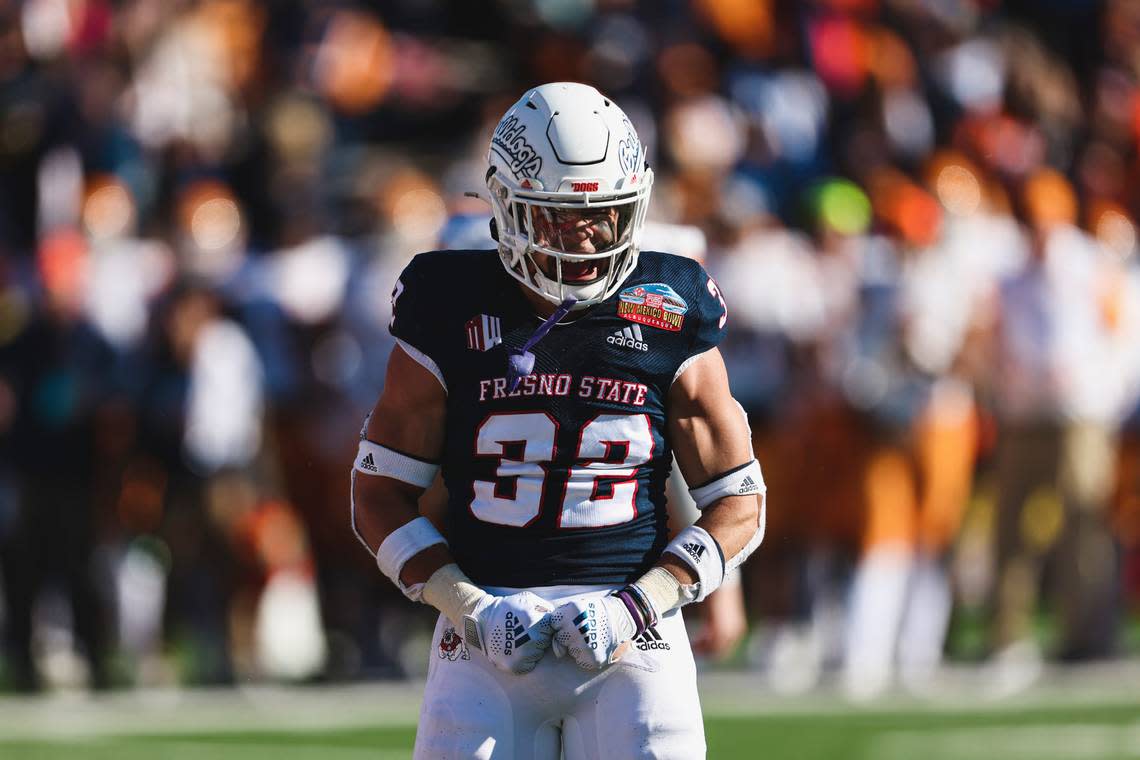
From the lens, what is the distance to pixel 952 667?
10461mm

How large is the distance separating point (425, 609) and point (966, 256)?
3.14m

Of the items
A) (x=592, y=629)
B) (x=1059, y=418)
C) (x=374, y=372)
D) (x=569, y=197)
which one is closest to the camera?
(x=592, y=629)

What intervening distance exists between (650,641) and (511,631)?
326mm

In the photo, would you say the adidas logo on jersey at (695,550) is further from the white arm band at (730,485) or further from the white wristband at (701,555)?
the white arm band at (730,485)

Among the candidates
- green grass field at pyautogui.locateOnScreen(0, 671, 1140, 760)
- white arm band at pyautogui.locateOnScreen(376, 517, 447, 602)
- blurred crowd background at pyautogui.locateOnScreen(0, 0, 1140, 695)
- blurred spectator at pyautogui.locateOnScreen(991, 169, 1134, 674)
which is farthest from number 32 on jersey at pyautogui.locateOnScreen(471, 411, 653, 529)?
blurred spectator at pyautogui.locateOnScreen(991, 169, 1134, 674)

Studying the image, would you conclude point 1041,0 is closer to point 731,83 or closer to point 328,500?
point 731,83

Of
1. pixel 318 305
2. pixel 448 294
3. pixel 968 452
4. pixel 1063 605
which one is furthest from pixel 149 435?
pixel 448 294

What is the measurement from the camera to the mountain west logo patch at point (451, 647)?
427 cm

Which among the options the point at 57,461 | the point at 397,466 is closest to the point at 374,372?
the point at 57,461

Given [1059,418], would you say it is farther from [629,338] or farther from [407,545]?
[407,545]

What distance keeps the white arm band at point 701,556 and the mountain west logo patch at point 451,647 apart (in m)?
0.45

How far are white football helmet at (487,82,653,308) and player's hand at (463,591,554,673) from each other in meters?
0.61

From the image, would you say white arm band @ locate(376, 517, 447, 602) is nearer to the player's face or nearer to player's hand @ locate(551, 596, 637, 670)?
player's hand @ locate(551, 596, 637, 670)

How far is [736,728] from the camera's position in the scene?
8.69m
